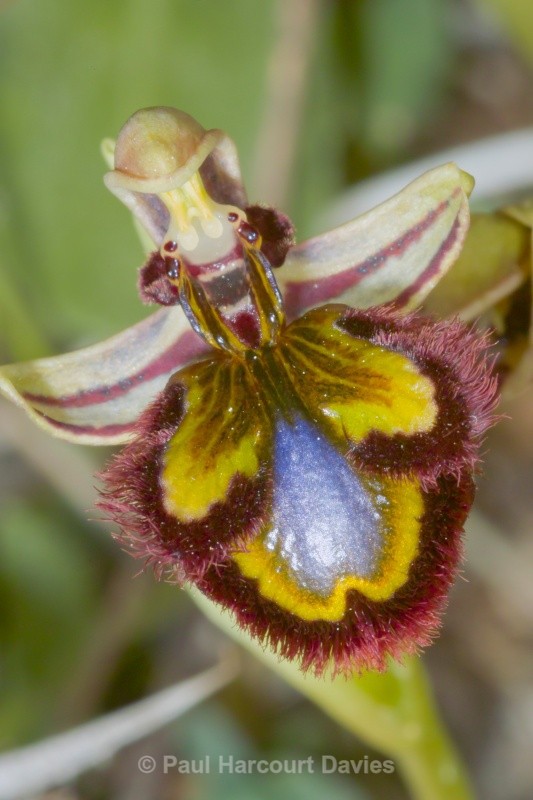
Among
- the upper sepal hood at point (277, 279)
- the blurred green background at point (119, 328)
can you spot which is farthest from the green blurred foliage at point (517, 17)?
the upper sepal hood at point (277, 279)

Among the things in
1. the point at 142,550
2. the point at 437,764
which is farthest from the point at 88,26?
the point at 437,764

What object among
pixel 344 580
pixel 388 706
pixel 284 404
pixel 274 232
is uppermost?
pixel 274 232

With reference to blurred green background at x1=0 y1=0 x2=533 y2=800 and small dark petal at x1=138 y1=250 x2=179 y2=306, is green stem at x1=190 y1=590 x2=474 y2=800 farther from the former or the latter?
blurred green background at x1=0 y1=0 x2=533 y2=800

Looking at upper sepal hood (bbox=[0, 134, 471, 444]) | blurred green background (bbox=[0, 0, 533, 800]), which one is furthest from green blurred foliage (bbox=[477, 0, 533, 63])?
upper sepal hood (bbox=[0, 134, 471, 444])

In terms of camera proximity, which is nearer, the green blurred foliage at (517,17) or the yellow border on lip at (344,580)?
the yellow border on lip at (344,580)

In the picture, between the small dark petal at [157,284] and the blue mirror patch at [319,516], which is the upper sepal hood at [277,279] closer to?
the small dark petal at [157,284]

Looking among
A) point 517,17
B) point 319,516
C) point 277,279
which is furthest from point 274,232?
point 517,17

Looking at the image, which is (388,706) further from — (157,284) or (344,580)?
(157,284)
